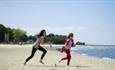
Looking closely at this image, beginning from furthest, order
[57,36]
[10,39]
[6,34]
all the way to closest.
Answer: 1. [57,36]
2. [10,39]
3. [6,34]

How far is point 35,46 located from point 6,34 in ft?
Result: 371

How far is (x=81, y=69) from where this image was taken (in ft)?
45.8

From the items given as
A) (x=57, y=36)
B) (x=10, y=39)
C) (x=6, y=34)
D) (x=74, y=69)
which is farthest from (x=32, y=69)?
(x=57, y=36)

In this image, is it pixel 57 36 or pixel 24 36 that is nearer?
pixel 24 36

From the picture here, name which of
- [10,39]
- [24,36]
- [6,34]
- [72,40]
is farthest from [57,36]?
[72,40]

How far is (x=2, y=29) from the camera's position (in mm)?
127125

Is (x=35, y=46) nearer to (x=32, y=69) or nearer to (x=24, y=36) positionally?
(x=32, y=69)

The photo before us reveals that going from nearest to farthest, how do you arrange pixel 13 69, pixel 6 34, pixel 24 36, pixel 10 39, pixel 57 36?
1. pixel 13 69
2. pixel 6 34
3. pixel 10 39
4. pixel 24 36
5. pixel 57 36

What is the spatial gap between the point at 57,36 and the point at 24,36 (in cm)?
3538

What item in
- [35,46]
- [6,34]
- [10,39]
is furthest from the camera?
[10,39]

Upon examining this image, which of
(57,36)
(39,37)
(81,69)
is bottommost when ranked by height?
(57,36)

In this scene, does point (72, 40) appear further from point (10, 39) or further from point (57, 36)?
point (57, 36)

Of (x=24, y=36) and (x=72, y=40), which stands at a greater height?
(x=72, y=40)

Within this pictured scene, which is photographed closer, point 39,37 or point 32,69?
point 32,69
